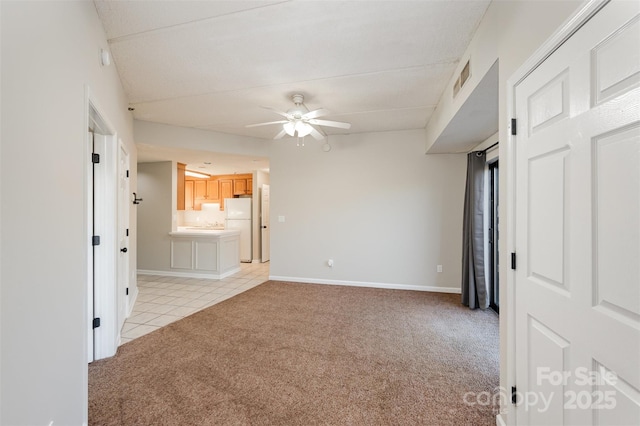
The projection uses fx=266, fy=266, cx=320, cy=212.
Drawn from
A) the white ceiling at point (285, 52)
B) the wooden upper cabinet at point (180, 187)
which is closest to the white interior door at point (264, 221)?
the wooden upper cabinet at point (180, 187)

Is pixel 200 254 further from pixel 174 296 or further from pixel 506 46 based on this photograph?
pixel 506 46

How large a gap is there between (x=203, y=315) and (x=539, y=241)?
342cm

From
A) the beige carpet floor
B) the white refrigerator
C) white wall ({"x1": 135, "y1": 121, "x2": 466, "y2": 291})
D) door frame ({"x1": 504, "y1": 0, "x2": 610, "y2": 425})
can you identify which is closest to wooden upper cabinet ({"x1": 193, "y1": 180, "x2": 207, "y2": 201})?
the white refrigerator

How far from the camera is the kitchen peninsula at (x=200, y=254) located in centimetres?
518

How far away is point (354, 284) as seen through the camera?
4.68 m

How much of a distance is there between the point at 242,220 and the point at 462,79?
5780mm

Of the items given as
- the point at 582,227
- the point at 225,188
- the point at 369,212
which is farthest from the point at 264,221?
the point at 582,227

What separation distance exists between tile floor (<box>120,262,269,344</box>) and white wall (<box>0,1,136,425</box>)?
1.62 metres

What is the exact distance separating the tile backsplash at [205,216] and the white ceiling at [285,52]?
443 cm

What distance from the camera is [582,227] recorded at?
100 cm

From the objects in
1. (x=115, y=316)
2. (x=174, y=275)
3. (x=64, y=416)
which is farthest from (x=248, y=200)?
(x=64, y=416)

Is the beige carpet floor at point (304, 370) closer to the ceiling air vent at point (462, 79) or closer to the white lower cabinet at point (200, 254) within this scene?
the white lower cabinet at point (200, 254)

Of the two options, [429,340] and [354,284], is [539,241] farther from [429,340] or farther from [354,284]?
[354,284]

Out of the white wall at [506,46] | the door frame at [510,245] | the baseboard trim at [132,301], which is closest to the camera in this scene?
the white wall at [506,46]
